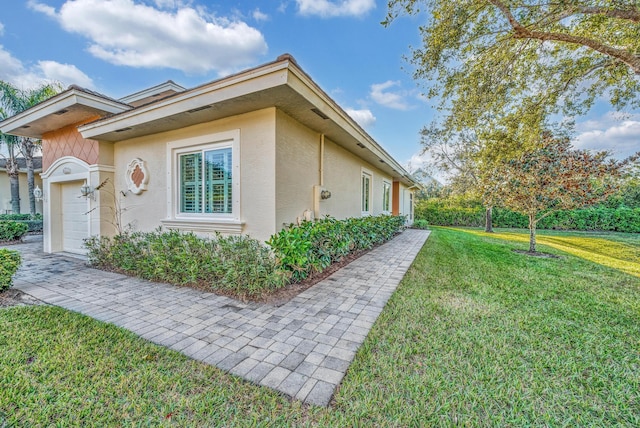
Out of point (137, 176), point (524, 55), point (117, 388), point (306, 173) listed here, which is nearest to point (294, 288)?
point (306, 173)

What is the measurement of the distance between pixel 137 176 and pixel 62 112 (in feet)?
8.06

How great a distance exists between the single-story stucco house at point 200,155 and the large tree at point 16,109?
7955 mm

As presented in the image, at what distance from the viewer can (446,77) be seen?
6.72m

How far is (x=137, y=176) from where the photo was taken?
254 inches

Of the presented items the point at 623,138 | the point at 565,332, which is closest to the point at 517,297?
the point at 565,332

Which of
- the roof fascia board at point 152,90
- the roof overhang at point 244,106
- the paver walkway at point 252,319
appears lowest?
the paver walkway at point 252,319

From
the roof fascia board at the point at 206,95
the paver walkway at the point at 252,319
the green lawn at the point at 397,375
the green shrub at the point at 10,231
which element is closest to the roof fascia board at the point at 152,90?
the roof fascia board at the point at 206,95

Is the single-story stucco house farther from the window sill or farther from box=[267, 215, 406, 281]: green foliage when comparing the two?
Result: box=[267, 215, 406, 281]: green foliage

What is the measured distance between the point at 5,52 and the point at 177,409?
15060mm

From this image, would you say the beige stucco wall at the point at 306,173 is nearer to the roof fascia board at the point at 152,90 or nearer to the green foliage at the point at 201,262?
the green foliage at the point at 201,262

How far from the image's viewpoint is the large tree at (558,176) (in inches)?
269

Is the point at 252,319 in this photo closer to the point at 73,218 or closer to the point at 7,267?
the point at 7,267

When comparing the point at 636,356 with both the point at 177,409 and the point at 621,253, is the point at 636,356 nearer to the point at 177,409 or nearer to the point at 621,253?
the point at 177,409

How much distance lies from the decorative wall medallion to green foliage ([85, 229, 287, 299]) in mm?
1179
